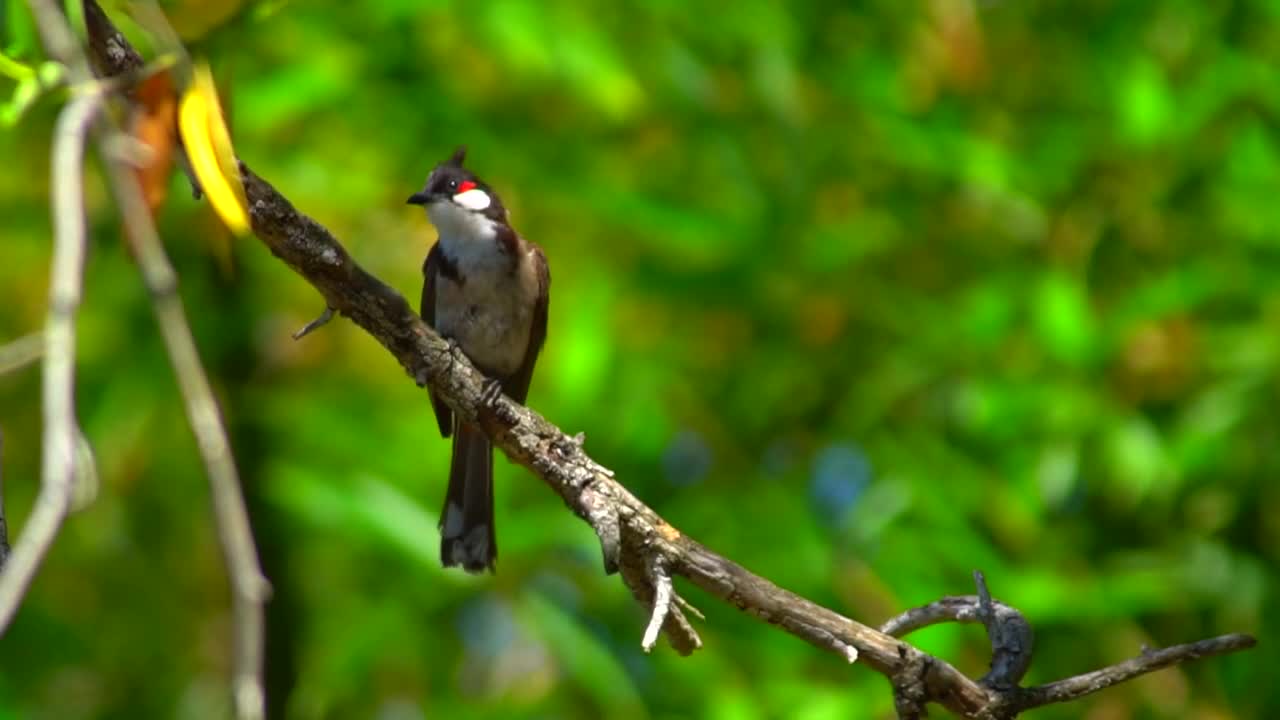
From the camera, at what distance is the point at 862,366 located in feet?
17.0

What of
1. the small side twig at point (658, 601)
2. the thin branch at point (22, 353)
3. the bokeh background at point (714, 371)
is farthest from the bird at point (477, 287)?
the thin branch at point (22, 353)

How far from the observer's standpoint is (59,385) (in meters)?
1.17

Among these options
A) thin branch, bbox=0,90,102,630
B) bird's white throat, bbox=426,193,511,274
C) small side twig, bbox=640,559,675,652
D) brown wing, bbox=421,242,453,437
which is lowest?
thin branch, bbox=0,90,102,630

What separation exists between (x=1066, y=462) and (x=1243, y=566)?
60cm

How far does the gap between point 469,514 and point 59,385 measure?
285 centimetres

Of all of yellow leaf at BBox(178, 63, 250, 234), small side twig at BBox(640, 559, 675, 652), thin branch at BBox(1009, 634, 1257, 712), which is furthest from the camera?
thin branch at BBox(1009, 634, 1257, 712)

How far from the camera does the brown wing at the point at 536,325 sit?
441cm

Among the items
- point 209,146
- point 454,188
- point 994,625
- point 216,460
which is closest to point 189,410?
point 216,460

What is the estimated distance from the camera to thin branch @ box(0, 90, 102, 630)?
3.81 ft

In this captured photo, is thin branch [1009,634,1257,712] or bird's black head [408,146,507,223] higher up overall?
bird's black head [408,146,507,223]

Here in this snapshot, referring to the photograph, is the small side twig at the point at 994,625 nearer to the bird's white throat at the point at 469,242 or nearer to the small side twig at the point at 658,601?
the small side twig at the point at 658,601

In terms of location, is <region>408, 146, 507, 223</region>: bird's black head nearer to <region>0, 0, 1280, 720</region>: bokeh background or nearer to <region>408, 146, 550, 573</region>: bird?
<region>408, 146, 550, 573</region>: bird

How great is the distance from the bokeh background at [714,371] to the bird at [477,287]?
245mm

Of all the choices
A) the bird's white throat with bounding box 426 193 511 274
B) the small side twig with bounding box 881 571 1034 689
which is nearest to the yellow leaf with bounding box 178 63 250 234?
the small side twig with bounding box 881 571 1034 689
